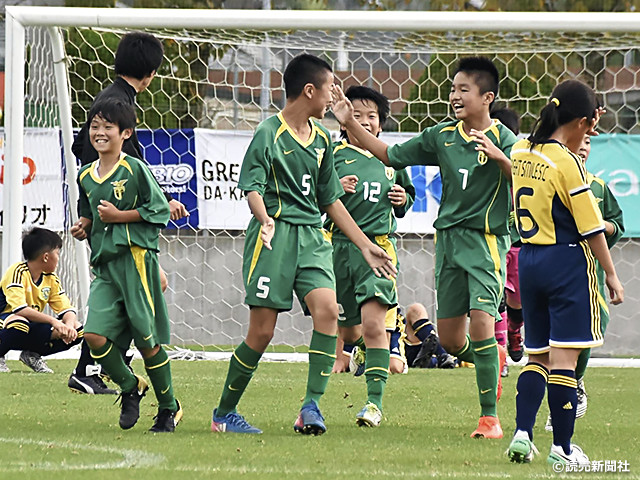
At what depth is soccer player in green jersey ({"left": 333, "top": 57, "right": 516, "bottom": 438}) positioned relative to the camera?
5.59m

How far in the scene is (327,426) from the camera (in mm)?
5789

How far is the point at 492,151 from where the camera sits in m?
5.38

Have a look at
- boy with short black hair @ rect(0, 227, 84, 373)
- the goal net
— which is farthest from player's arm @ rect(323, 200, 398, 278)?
the goal net

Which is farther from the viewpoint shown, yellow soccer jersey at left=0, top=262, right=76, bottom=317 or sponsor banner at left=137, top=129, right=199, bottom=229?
sponsor banner at left=137, top=129, right=199, bottom=229

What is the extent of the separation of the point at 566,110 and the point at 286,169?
56.7 inches

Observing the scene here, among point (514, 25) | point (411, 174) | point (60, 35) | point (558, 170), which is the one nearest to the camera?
point (558, 170)

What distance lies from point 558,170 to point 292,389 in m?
3.84

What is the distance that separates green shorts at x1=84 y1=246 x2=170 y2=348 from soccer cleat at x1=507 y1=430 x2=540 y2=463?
1.78 m

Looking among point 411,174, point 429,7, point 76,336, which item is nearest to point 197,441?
point 76,336

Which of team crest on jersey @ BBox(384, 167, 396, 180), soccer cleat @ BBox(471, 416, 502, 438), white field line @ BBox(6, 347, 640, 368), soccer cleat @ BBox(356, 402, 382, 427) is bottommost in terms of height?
white field line @ BBox(6, 347, 640, 368)

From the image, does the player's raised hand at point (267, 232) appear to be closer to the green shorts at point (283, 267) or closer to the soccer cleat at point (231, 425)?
the green shorts at point (283, 267)

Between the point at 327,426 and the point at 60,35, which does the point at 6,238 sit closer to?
the point at 60,35

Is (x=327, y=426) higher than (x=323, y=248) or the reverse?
the reverse

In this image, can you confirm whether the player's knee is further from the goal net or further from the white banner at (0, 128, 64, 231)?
the white banner at (0, 128, 64, 231)
